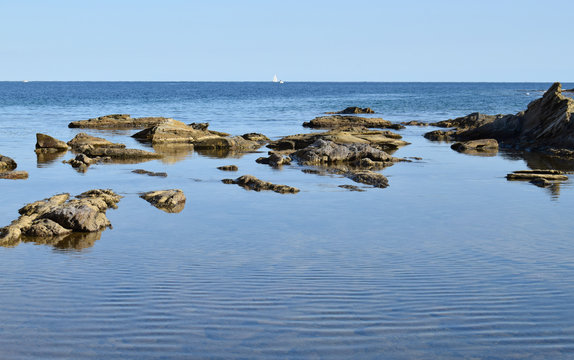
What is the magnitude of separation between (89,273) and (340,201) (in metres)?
7.65

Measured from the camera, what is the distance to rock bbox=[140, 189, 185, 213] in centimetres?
1429

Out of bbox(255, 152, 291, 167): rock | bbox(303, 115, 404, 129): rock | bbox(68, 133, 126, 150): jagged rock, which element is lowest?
bbox(255, 152, 291, 167): rock

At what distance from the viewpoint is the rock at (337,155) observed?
2366 centimetres

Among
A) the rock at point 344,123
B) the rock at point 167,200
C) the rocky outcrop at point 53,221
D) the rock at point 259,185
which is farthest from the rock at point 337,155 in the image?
the rock at point 344,123

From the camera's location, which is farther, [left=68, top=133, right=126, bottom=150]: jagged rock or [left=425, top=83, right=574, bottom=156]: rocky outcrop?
[left=425, top=83, right=574, bottom=156]: rocky outcrop

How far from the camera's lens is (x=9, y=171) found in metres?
19.8

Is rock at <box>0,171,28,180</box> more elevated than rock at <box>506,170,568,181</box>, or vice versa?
rock at <box>506,170,568,181</box>

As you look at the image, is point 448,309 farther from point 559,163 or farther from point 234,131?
point 234,131

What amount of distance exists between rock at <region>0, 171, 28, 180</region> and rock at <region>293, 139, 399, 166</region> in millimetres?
9310

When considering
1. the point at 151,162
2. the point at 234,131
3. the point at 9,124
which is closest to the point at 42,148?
the point at 151,162

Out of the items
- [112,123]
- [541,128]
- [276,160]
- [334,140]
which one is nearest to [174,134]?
[334,140]

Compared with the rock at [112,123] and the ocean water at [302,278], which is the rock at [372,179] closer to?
the ocean water at [302,278]

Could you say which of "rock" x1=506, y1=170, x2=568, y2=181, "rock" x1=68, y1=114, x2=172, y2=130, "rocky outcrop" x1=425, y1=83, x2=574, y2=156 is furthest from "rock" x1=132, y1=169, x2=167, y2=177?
"rock" x1=68, y1=114, x2=172, y2=130

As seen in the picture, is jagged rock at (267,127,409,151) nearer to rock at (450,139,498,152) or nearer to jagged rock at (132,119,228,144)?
rock at (450,139,498,152)
